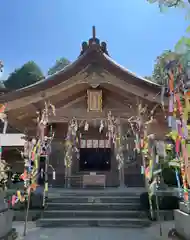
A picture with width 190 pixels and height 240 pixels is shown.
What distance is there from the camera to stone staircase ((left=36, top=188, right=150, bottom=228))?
6266 millimetres

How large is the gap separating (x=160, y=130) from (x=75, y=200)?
423cm

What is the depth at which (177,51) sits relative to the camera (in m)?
4.00

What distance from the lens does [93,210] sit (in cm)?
700

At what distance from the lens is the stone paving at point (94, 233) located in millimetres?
5203

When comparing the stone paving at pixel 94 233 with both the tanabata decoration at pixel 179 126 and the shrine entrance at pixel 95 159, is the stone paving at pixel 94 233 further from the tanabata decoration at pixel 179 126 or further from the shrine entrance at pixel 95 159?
the shrine entrance at pixel 95 159

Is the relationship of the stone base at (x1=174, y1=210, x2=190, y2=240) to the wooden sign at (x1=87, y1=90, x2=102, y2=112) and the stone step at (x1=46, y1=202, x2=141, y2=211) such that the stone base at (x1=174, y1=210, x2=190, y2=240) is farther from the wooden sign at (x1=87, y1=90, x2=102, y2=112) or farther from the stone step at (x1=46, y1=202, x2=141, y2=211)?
the wooden sign at (x1=87, y1=90, x2=102, y2=112)

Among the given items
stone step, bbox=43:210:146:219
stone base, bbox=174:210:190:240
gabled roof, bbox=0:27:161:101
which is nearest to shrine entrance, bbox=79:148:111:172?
stone step, bbox=43:210:146:219

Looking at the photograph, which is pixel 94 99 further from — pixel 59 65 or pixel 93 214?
pixel 59 65

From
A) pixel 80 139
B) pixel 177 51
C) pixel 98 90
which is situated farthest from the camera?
pixel 80 139

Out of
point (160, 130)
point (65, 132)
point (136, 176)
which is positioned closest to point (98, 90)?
point (160, 130)

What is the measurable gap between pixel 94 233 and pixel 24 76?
27.4 meters

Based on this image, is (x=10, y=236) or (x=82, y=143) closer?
(x=10, y=236)

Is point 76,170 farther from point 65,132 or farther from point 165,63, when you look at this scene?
point 165,63

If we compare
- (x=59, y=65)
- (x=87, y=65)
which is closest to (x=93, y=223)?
(x=87, y=65)
